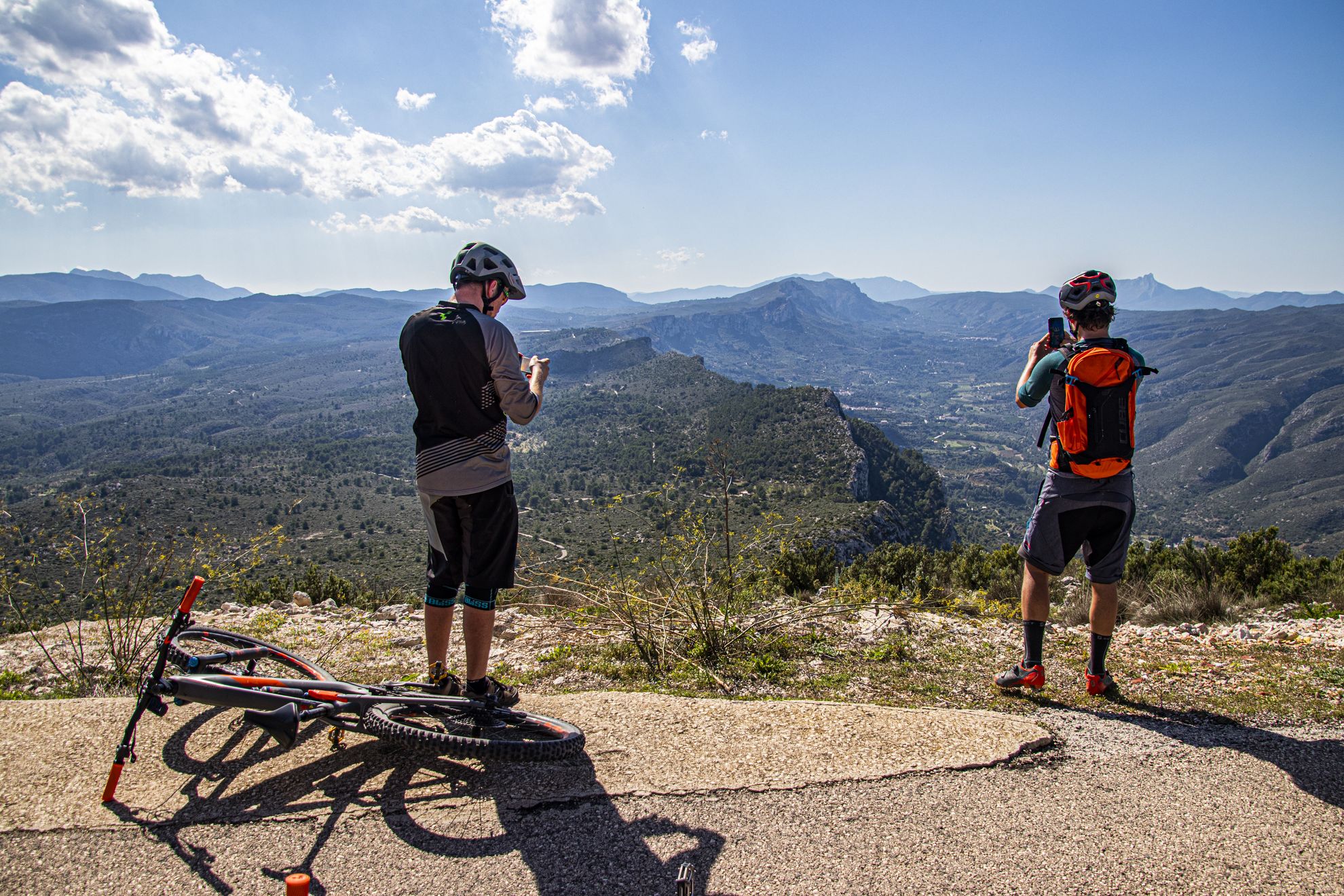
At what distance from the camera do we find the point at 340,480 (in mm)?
81500

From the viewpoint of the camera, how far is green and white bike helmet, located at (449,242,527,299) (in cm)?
332

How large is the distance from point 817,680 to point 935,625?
182 centimetres

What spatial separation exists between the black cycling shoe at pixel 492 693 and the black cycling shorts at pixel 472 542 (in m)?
0.45

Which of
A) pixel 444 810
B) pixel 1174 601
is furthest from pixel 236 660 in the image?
pixel 1174 601

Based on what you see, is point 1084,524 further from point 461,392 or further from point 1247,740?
point 461,392

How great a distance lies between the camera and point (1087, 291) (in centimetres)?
362

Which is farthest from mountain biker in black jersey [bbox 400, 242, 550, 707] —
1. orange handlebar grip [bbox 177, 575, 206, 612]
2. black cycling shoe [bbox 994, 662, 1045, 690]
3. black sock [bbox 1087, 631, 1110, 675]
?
black sock [bbox 1087, 631, 1110, 675]

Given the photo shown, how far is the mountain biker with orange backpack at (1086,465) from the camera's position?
349cm

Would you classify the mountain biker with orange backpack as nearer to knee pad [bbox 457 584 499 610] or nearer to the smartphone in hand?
the smartphone in hand

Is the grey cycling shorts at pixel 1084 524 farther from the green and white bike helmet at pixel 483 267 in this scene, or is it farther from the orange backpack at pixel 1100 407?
the green and white bike helmet at pixel 483 267

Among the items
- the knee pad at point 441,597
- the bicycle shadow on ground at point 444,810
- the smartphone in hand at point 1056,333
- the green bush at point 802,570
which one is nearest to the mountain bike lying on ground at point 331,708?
the bicycle shadow on ground at point 444,810

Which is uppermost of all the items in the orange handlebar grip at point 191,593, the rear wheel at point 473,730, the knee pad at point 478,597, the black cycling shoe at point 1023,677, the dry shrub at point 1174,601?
the orange handlebar grip at point 191,593

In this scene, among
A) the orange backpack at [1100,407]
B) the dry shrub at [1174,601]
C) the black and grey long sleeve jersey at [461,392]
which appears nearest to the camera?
the black and grey long sleeve jersey at [461,392]

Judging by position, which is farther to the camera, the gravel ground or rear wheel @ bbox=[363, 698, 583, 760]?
rear wheel @ bbox=[363, 698, 583, 760]
